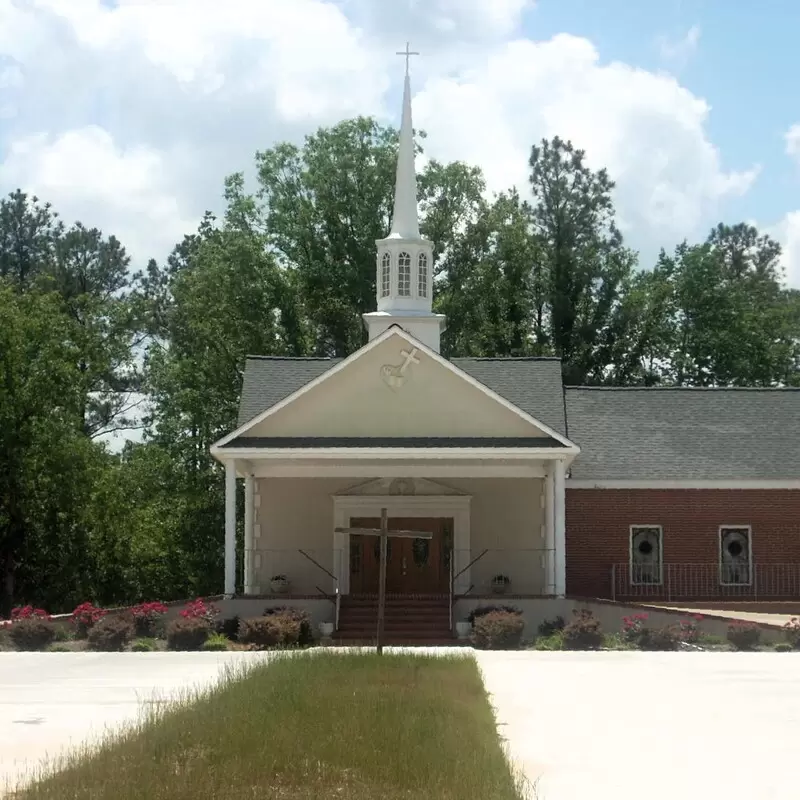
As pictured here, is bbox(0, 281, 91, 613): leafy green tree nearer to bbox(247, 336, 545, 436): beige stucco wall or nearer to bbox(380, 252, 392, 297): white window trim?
bbox(380, 252, 392, 297): white window trim

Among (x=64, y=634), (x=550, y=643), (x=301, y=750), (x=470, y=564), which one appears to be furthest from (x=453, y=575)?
(x=301, y=750)

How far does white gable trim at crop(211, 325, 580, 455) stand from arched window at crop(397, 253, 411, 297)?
24.9ft

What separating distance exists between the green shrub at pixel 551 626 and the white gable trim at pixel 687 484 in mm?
5745

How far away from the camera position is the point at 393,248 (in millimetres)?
38594

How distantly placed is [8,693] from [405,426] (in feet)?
49.1

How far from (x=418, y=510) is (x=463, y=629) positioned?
4830 millimetres

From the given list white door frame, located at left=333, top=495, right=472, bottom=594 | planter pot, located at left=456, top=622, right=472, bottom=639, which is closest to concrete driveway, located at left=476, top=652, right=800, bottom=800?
planter pot, located at left=456, top=622, right=472, bottom=639

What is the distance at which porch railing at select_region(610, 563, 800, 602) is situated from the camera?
3372 cm

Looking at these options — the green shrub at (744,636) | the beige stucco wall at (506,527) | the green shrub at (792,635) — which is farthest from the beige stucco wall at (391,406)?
the green shrub at (792,635)

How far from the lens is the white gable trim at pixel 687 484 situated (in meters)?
33.9

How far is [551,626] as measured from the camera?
28438mm

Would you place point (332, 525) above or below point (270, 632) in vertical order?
above

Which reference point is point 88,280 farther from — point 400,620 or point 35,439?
point 400,620

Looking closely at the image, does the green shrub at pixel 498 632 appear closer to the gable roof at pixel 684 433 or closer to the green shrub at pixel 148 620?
the green shrub at pixel 148 620
